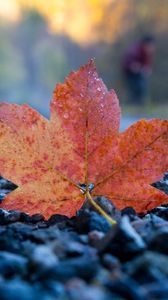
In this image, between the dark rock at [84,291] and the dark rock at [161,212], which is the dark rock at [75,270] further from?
the dark rock at [161,212]

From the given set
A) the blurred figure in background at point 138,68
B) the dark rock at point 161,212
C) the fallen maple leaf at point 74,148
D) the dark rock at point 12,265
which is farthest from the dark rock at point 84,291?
the blurred figure in background at point 138,68

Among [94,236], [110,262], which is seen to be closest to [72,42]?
[94,236]

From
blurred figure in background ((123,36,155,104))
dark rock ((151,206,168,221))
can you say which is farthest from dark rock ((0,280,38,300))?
blurred figure in background ((123,36,155,104))

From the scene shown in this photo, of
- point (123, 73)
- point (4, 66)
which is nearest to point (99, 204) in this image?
point (123, 73)

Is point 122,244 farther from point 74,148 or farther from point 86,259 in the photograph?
point 74,148

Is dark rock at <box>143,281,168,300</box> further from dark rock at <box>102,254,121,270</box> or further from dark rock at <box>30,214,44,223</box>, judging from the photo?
dark rock at <box>30,214,44,223</box>

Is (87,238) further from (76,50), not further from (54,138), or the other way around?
(76,50)
